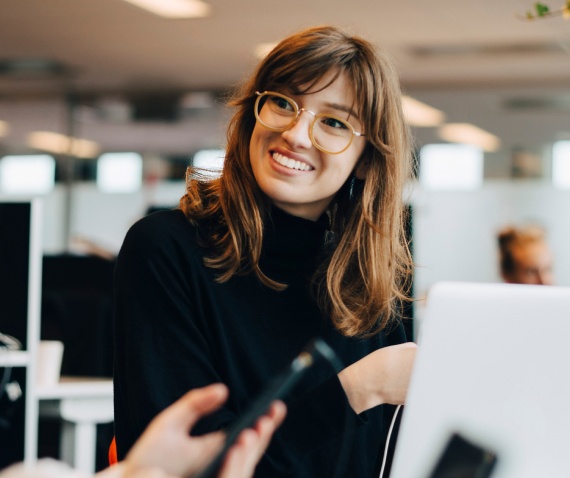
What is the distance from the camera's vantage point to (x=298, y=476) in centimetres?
120

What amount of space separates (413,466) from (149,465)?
0.76 feet

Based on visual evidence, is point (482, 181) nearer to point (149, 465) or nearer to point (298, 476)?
point (298, 476)

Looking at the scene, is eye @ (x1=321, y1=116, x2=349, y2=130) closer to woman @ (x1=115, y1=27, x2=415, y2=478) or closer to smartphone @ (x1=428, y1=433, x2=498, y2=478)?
woman @ (x1=115, y1=27, x2=415, y2=478)

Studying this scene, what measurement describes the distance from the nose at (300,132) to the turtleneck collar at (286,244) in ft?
0.41

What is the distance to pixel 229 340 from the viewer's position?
1.25m

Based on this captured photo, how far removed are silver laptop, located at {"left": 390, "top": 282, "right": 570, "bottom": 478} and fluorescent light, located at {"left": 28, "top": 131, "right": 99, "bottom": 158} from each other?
756 cm

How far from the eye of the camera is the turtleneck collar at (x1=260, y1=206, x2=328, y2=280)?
134cm

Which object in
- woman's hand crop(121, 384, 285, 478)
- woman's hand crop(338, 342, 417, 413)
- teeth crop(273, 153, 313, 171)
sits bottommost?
woman's hand crop(338, 342, 417, 413)

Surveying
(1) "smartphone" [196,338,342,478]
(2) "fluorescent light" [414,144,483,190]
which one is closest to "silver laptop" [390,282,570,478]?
(1) "smartphone" [196,338,342,478]

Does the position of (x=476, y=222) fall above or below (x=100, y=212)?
above

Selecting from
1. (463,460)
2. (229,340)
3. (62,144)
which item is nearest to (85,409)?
(229,340)

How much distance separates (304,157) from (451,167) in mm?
6200

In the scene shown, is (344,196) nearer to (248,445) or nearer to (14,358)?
(248,445)

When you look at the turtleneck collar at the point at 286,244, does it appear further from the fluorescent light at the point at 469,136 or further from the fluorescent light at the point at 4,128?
the fluorescent light at the point at 4,128
